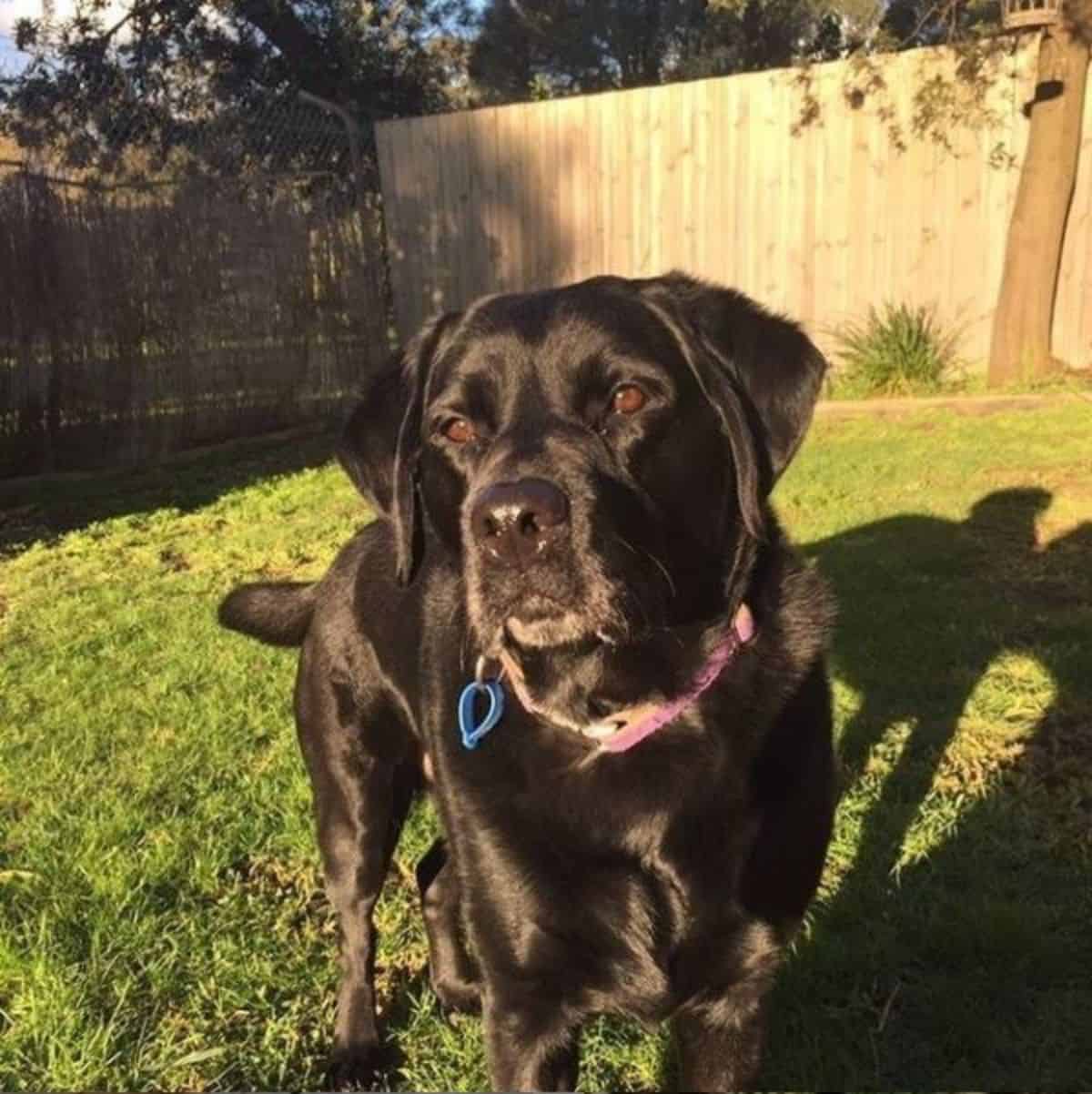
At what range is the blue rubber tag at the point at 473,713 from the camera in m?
2.22

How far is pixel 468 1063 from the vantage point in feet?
8.33

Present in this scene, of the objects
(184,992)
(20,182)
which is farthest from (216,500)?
(184,992)

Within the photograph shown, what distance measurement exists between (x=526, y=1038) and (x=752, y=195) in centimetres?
939

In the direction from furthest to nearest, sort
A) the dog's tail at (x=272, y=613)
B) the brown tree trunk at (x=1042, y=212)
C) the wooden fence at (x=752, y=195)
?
the wooden fence at (x=752, y=195)
the brown tree trunk at (x=1042, y=212)
the dog's tail at (x=272, y=613)

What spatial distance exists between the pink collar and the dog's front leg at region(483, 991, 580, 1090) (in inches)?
17.9

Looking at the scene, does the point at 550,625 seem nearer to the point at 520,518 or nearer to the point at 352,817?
the point at 520,518

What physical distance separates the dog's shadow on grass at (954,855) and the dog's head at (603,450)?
1034 millimetres

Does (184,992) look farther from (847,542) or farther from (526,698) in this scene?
(847,542)

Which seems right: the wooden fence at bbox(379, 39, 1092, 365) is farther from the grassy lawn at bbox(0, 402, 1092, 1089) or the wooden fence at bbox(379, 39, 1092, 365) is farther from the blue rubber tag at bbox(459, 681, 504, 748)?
the blue rubber tag at bbox(459, 681, 504, 748)

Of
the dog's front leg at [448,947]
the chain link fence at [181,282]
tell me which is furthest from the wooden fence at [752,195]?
the dog's front leg at [448,947]

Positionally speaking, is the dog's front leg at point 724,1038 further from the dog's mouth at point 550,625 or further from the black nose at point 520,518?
the black nose at point 520,518

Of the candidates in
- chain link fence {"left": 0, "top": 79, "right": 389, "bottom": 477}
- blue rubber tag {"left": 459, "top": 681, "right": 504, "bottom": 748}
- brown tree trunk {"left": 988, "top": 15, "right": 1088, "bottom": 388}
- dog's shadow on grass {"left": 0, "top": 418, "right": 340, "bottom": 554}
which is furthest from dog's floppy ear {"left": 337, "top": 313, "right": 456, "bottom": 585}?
brown tree trunk {"left": 988, "top": 15, "right": 1088, "bottom": 388}

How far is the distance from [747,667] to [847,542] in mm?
3676

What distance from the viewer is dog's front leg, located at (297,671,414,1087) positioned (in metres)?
2.64
